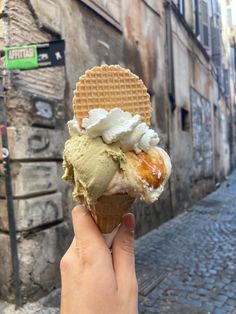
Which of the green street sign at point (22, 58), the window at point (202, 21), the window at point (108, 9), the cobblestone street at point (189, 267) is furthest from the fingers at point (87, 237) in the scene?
the window at point (202, 21)

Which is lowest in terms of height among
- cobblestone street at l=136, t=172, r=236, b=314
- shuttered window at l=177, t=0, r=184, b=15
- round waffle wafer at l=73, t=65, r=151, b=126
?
cobblestone street at l=136, t=172, r=236, b=314

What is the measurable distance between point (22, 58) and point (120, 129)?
2428mm

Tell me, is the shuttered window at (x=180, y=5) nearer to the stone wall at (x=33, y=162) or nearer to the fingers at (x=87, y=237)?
the stone wall at (x=33, y=162)

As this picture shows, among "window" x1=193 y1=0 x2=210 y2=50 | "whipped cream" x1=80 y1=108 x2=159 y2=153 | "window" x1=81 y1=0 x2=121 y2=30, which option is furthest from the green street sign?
"window" x1=193 y1=0 x2=210 y2=50

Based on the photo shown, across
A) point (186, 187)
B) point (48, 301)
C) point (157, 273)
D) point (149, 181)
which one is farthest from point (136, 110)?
point (186, 187)

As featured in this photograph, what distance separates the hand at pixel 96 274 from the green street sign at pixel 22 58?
2.42 meters

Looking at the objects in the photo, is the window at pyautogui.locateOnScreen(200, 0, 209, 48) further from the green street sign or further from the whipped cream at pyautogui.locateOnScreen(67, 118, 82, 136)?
the whipped cream at pyautogui.locateOnScreen(67, 118, 82, 136)

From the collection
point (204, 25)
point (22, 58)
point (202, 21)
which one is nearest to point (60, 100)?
point (22, 58)

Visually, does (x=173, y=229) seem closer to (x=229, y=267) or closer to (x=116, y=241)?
(x=229, y=267)

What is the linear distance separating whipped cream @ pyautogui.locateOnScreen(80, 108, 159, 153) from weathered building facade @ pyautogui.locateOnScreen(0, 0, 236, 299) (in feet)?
8.32

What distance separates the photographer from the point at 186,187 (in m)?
9.95

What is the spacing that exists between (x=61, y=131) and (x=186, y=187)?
5.94 meters

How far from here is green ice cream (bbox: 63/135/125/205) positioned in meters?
1.46

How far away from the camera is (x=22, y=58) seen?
3.62m
